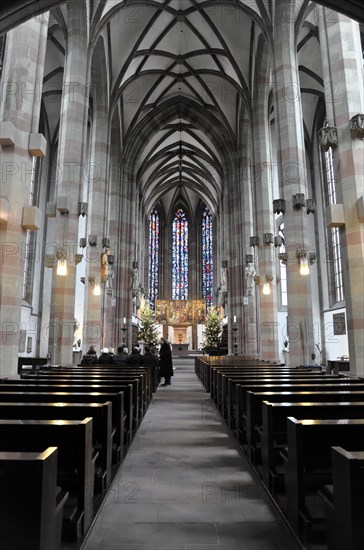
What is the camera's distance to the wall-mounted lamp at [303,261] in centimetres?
1183

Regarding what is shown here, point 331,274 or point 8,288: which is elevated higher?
point 331,274

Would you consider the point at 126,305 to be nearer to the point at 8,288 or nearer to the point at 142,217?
the point at 142,217

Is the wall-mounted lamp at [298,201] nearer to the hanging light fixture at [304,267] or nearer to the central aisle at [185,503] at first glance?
the hanging light fixture at [304,267]

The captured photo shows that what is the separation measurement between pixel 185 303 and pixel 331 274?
19486mm

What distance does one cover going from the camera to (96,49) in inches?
699

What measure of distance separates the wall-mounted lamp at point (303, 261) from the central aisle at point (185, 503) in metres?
7.22

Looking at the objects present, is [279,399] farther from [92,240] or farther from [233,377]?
[92,240]

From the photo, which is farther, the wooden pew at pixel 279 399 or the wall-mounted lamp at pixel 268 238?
the wall-mounted lamp at pixel 268 238

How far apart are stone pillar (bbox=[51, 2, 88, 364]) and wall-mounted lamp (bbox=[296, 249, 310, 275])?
705 centimetres

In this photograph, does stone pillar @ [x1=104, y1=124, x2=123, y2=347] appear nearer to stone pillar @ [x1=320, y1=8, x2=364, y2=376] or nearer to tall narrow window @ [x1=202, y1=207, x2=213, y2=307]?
stone pillar @ [x1=320, y1=8, x2=364, y2=376]

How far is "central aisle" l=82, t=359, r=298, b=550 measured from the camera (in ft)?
8.82

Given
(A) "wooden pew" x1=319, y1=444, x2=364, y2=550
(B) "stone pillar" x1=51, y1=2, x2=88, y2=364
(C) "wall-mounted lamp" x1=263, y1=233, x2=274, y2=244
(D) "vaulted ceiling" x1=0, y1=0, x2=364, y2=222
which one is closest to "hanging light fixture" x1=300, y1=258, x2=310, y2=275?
(C) "wall-mounted lamp" x1=263, y1=233, x2=274, y2=244

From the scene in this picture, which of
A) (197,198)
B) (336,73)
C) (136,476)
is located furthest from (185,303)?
(136,476)

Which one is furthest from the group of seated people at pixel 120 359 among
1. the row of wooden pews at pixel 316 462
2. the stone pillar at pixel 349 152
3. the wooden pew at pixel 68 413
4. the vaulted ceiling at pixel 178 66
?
the vaulted ceiling at pixel 178 66
